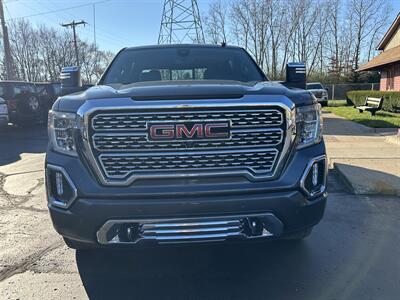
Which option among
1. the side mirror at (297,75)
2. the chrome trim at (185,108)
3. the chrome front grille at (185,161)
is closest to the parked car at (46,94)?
the side mirror at (297,75)

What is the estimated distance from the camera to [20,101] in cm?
1473

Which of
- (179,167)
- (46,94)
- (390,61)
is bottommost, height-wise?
(179,167)

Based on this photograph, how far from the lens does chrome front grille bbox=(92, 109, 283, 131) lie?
2621 millimetres

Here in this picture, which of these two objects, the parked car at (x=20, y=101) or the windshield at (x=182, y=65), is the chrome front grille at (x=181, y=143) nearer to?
the windshield at (x=182, y=65)

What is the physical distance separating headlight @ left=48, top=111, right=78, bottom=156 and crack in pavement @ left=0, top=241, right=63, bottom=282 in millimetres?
1281

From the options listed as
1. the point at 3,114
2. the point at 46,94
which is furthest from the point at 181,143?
the point at 46,94

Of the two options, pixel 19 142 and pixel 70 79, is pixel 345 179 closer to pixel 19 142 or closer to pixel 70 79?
pixel 70 79

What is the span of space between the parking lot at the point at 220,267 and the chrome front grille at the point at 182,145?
63cm

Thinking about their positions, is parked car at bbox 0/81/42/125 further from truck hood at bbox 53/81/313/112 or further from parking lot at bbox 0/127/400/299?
truck hood at bbox 53/81/313/112

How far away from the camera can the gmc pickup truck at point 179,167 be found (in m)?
2.61

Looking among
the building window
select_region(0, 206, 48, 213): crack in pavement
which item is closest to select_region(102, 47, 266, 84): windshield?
select_region(0, 206, 48, 213): crack in pavement

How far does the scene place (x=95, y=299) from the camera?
9.61ft

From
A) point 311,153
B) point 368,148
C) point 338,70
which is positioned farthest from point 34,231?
point 338,70

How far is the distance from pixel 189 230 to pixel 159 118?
0.75 meters
